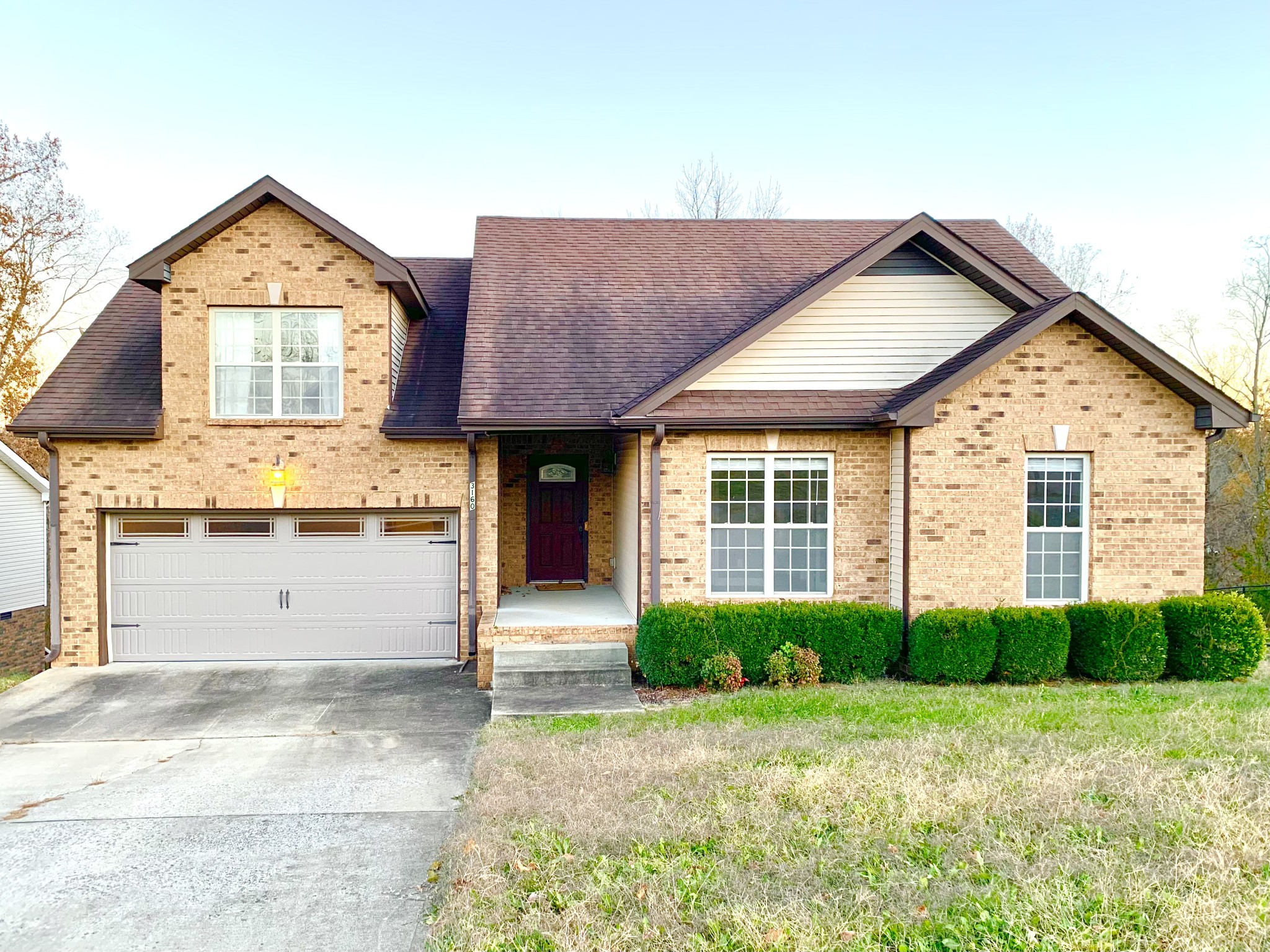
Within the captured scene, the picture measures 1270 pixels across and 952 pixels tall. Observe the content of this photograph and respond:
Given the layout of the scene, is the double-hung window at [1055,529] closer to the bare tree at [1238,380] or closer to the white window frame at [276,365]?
the white window frame at [276,365]

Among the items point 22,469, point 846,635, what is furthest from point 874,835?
point 22,469

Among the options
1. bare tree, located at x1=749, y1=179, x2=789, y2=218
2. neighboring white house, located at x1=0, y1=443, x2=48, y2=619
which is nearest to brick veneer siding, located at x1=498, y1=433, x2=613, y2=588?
neighboring white house, located at x1=0, y1=443, x2=48, y2=619

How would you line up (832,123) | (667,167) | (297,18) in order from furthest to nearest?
1. (667,167)
2. (832,123)
3. (297,18)

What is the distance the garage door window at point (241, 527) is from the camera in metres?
11.8

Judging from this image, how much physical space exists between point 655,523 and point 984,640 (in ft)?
13.7

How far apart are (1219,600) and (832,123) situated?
1817cm

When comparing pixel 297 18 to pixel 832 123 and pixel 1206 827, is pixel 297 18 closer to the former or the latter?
pixel 832 123

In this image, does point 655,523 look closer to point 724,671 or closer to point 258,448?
point 724,671

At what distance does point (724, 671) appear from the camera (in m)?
9.28

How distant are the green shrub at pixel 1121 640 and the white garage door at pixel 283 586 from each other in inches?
338

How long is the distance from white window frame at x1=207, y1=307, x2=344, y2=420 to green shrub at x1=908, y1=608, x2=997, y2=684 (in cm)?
871

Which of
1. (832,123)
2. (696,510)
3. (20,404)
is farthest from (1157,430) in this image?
(20,404)

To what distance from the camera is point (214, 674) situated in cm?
1114

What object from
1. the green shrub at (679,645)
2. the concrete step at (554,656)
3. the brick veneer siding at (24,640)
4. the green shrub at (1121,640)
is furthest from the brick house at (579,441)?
the brick veneer siding at (24,640)
